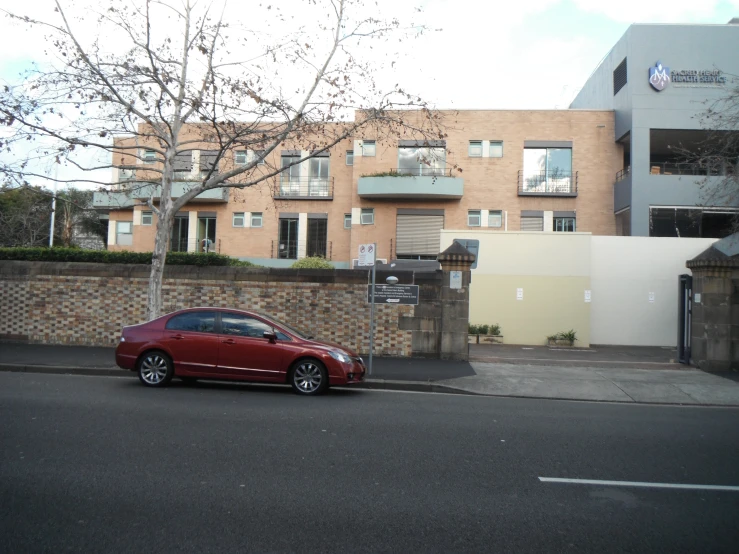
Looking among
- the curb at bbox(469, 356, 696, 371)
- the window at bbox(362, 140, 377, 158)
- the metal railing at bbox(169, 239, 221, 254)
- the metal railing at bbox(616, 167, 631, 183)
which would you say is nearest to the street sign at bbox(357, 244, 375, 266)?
the curb at bbox(469, 356, 696, 371)

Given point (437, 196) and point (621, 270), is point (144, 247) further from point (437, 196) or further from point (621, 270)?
point (621, 270)

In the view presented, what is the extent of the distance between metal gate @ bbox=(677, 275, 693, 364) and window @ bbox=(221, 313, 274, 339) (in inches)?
424

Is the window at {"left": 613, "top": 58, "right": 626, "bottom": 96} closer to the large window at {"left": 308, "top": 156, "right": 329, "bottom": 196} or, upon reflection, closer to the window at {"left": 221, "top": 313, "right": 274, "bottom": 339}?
the large window at {"left": 308, "top": 156, "right": 329, "bottom": 196}

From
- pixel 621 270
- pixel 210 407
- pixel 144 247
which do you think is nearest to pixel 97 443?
pixel 210 407

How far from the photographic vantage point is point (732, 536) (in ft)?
15.0

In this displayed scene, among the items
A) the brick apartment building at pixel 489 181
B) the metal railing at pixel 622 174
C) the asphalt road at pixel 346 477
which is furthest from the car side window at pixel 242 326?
the metal railing at pixel 622 174

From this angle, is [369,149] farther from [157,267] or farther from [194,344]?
[194,344]

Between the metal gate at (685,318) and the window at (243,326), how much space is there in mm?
10782

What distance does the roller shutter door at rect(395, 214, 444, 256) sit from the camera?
1172 inches

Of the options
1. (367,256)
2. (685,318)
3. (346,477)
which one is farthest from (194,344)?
(685,318)

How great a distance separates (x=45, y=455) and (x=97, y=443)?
1.92 ft

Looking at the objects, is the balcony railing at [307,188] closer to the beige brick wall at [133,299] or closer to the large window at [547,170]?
the large window at [547,170]

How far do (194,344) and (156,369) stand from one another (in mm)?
827

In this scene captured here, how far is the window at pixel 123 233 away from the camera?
34125mm
